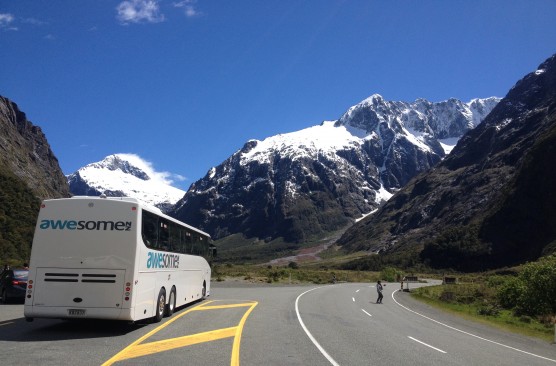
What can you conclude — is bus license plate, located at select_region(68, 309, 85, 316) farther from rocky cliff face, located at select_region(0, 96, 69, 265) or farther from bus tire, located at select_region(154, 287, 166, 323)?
rocky cliff face, located at select_region(0, 96, 69, 265)

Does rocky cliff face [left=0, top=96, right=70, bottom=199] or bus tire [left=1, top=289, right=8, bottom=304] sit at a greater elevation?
rocky cliff face [left=0, top=96, right=70, bottom=199]

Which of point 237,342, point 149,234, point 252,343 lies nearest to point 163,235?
point 149,234

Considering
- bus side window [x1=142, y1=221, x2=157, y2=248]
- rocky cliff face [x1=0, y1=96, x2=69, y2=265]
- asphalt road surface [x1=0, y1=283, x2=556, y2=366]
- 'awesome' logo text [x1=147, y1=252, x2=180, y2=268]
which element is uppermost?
rocky cliff face [x1=0, y1=96, x2=69, y2=265]

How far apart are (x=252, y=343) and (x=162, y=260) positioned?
5.14 meters

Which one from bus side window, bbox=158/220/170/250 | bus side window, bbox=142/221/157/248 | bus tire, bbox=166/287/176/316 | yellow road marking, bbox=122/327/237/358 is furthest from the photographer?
bus tire, bbox=166/287/176/316

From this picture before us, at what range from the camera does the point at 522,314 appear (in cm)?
2877

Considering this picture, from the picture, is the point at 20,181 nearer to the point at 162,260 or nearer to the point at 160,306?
the point at 160,306

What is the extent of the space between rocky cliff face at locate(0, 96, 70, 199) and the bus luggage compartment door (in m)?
99.7

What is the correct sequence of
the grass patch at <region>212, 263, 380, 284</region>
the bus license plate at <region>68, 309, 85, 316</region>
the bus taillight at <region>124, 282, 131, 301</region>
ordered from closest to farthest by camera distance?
the bus license plate at <region>68, 309, 85, 316</region>, the bus taillight at <region>124, 282, 131, 301</region>, the grass patch at <region>212, 263, 380, 284</region>

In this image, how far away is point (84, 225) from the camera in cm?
1410

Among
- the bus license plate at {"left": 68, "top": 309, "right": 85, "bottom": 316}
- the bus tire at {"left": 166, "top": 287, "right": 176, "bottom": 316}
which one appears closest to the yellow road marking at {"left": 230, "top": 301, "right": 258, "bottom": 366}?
the bus tire at {"left": 166, "top": 287, "right": 176, "bottom": 316}

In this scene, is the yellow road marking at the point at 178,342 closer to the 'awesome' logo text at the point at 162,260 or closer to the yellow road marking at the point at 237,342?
the yellow road marking at the point at 237,342

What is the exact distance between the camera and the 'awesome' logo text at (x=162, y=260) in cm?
1539

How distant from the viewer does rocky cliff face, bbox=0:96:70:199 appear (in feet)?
380
